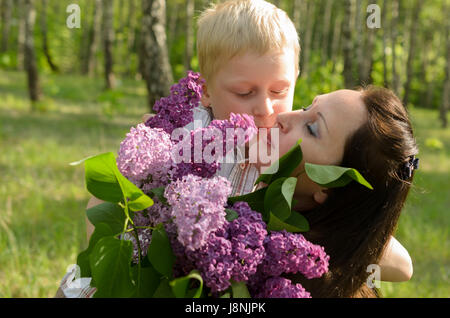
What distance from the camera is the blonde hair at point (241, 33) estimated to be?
203cm

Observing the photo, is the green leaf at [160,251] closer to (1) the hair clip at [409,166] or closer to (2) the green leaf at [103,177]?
(2) the green leaf at [103,177]

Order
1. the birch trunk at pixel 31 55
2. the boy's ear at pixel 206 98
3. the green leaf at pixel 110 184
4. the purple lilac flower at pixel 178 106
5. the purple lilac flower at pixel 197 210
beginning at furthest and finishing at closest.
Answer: the birch trunk at pixel 31 55, the boy's ear at pixel 206 98, the purple lilac flower at pixel 178 106, the green leaf at pixel 110 184, the purple lilac flower at pixel 197 210

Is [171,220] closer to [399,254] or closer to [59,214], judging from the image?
[399,254]

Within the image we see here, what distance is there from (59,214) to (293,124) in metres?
3.38

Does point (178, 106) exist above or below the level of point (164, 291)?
above

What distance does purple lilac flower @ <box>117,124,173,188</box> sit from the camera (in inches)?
55.5

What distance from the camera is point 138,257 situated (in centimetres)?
148

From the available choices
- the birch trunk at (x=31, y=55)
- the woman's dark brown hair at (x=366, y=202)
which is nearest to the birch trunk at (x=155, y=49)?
the birch trunk at (x=31, y=55)

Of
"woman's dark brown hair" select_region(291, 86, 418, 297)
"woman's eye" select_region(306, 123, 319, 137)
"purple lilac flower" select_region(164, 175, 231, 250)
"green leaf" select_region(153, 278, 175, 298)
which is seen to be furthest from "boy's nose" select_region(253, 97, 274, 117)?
"green leaf" select_region(153, 278, 175, 298)

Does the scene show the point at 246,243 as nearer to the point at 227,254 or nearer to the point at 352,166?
the point at 227,254

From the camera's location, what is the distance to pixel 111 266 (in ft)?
4.39

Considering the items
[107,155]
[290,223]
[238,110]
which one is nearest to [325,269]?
[290,223]

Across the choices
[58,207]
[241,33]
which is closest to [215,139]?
[241,33]

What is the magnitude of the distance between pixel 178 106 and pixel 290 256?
85 centimetres
